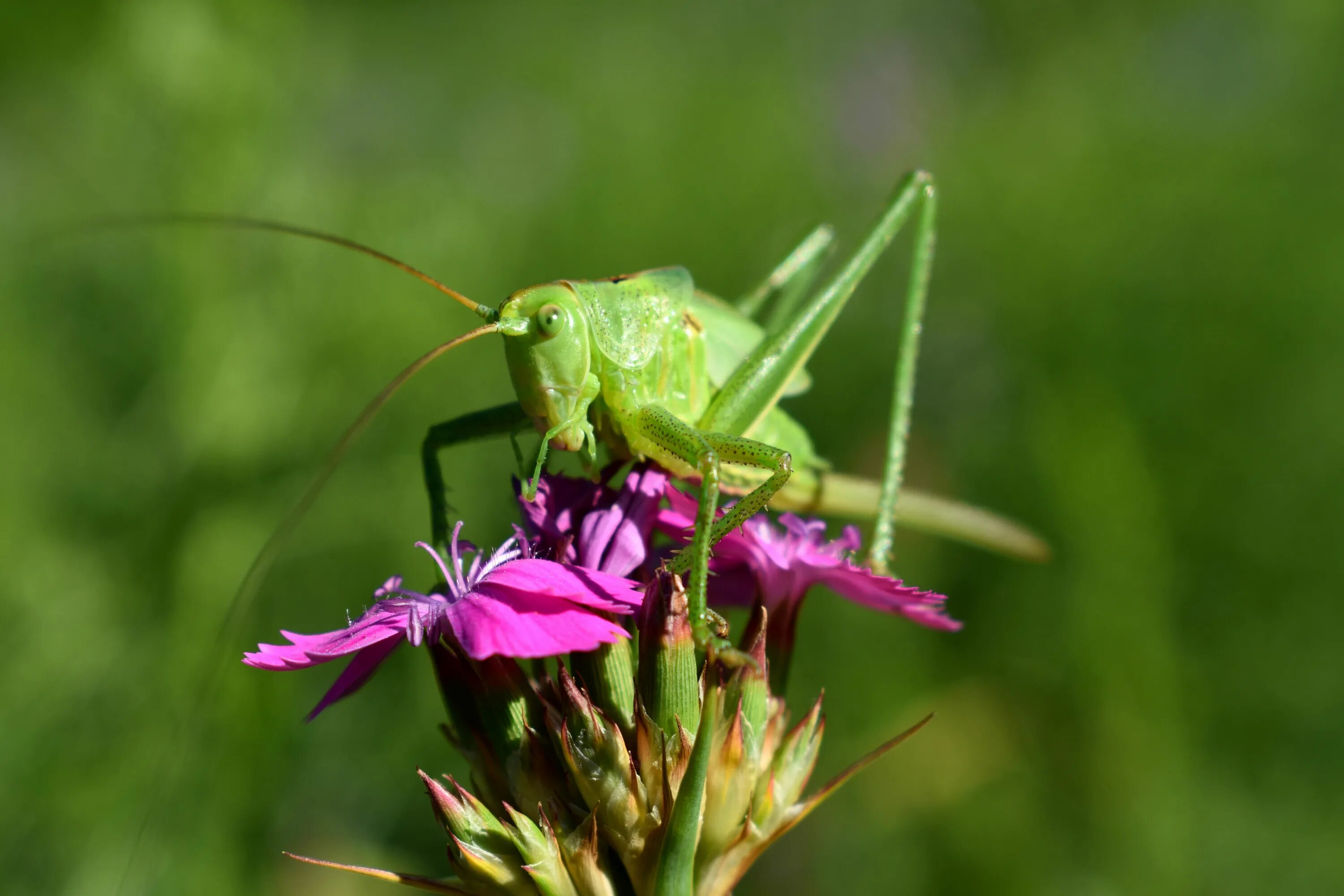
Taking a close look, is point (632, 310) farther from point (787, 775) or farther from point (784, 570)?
point (787, 775)

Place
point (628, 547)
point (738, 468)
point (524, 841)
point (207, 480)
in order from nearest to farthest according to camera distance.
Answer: point (524, 841), point (628, 547), point (738, 468), point (207, 480)

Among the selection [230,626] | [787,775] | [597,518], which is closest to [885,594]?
[787,775]

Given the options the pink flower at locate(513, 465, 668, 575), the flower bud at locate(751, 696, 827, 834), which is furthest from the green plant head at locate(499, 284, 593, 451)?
the flower bud at locate(751, 696, 827, 834)

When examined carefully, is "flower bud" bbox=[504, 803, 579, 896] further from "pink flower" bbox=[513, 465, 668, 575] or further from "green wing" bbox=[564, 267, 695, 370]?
"green wing" bbox=[564, 267, 695, 370]

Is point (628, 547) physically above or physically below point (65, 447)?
above

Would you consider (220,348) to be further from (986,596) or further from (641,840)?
(986,596)

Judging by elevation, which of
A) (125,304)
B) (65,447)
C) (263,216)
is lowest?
(65,447)

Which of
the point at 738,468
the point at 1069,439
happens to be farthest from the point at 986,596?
the point at 738,468
